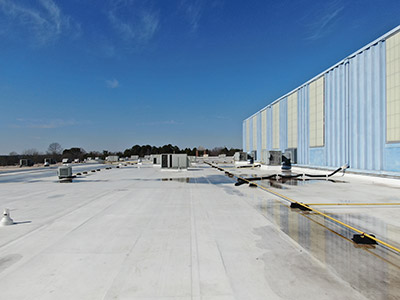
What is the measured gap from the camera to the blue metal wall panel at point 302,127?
33.3 m

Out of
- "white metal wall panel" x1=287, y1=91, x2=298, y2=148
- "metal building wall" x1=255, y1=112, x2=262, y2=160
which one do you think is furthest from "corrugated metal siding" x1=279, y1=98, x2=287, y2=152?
"metal building wall" x1=255, y1=112, x2=262, y2=160

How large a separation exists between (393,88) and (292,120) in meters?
19.7

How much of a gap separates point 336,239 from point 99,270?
6227 mm

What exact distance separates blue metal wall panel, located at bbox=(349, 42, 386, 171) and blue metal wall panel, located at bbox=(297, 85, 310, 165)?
9658mm

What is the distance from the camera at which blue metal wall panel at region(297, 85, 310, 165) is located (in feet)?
109

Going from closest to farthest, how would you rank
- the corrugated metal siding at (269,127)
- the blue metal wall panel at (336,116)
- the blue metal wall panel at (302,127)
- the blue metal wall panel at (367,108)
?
the blue metal wall panel at (367,108)
the blue metal wall panel at (336,116)
the blue metal wall panel at (302,127)
the corrugated metal siding at (269,127)

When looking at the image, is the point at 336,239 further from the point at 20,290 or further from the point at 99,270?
the point at 20,290

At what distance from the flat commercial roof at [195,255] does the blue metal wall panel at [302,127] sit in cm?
2461

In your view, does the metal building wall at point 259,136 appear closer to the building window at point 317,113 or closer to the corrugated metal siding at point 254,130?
the corrugated metal siding at point 254,130

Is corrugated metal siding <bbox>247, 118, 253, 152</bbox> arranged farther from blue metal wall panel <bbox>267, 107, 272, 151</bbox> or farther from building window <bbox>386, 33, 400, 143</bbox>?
building window <bbox>386, 33, 400, 143</bbox>

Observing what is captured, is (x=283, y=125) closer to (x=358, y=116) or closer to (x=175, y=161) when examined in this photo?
(x=358, y=116)

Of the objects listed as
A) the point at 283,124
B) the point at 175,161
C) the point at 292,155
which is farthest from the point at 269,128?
the point at 175,161

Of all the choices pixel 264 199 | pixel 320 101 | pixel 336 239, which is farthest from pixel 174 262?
pixel 320 101

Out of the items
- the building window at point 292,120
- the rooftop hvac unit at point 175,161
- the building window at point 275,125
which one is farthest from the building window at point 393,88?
the building window at point 275,125
